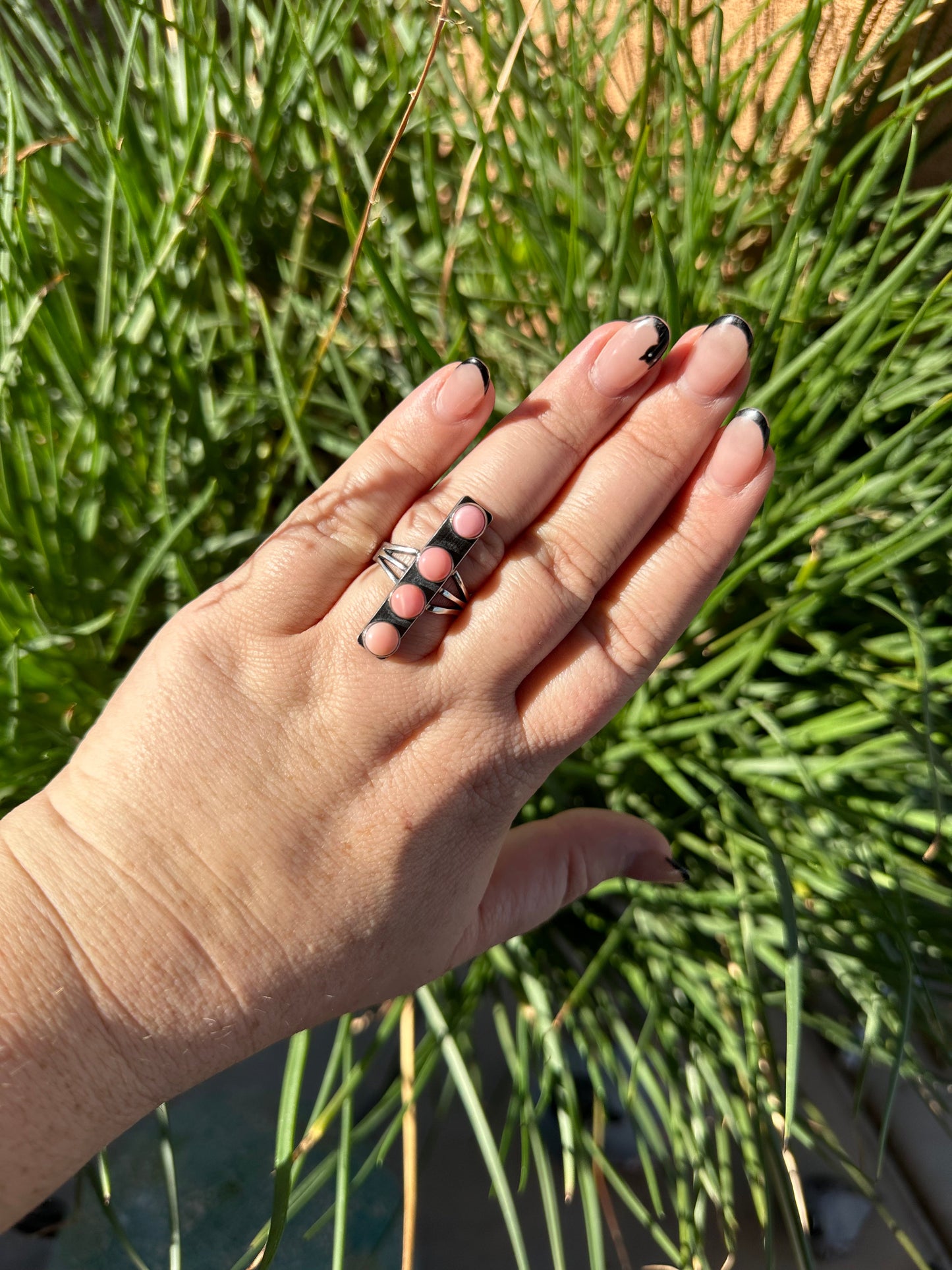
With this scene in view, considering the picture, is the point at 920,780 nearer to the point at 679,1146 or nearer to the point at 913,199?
the point at 679,1146

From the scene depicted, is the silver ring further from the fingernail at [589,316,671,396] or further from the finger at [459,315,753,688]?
the fingernail at [589,316,671,396]

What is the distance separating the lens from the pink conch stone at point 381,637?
1.50 ft

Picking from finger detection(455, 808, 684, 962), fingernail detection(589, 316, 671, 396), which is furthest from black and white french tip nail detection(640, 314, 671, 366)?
finger detection(455, 808, 684, 962)

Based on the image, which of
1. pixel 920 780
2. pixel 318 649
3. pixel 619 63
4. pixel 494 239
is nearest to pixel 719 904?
pixel 920 780

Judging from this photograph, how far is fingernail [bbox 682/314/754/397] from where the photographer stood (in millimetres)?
438

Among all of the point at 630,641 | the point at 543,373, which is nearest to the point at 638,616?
the point at 630,641

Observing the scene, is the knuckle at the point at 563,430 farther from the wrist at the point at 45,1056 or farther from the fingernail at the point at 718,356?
the wrist at the point at 45,1056

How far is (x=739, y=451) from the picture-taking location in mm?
456

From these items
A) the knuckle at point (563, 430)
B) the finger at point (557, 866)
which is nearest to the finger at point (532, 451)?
the knuckle at point (563, 430)

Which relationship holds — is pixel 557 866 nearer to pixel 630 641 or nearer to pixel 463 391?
pixel 630 641

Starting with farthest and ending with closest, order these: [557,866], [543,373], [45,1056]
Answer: [543,373] < [557,866] < [45,1056]

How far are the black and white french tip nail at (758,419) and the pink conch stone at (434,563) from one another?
0.55ft

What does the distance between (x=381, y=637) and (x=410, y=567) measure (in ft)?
0.14

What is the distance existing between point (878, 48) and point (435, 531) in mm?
457
